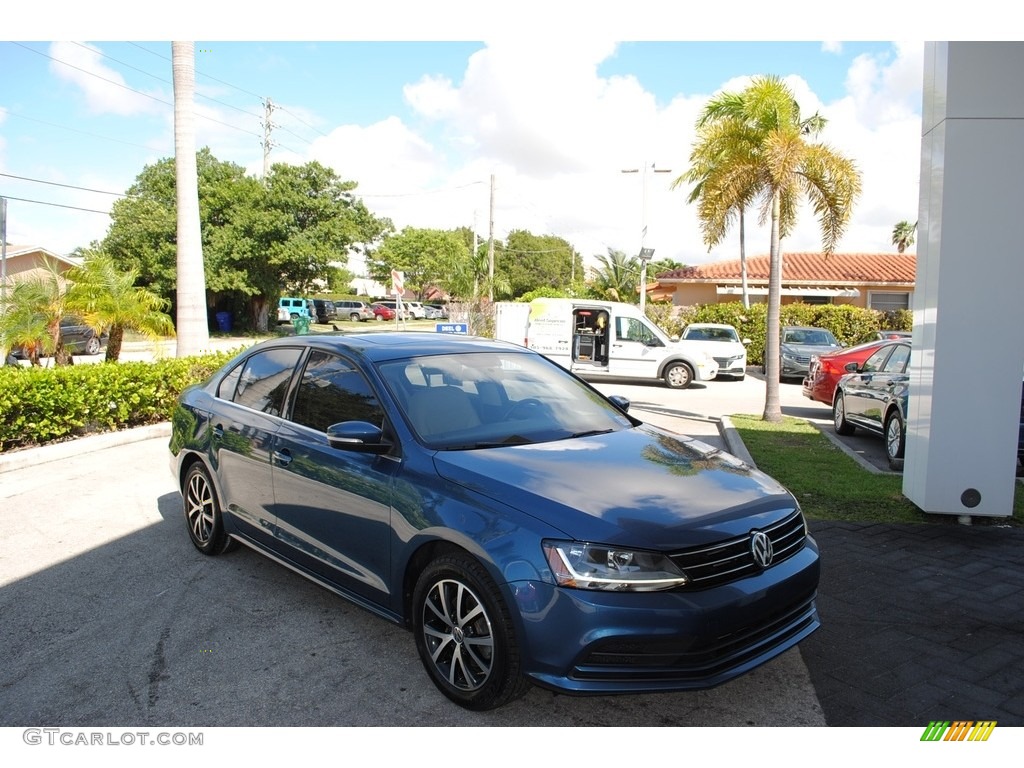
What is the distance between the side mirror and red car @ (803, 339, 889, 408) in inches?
459

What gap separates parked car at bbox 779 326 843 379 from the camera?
21.1 m

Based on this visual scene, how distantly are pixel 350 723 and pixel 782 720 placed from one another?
1.90 m

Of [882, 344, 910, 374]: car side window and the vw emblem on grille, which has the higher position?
[882, 344, 910, 374]: car side window

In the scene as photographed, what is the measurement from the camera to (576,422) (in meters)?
4.39

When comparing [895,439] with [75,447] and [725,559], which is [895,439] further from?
[75,447]

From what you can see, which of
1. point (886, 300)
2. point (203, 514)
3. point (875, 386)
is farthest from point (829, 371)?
point (886, 300)

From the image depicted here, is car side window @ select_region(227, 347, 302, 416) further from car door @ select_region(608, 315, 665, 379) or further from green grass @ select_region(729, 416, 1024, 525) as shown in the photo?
car door @ select_region(608, 315, 665, 379)

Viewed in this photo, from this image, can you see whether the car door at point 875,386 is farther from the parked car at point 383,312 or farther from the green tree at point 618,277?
the parked car at point 383,312

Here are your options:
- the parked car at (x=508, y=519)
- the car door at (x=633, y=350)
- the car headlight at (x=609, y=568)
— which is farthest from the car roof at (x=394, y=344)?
the car door at (x=633, y=350)

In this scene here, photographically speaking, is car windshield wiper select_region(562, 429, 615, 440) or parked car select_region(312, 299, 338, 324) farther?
parked car select_region(312, 299, 338, 324)

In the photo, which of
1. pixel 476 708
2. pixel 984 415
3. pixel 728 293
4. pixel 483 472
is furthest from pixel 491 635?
pixel 728 293

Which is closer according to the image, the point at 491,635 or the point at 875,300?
the point at 491,635
